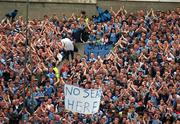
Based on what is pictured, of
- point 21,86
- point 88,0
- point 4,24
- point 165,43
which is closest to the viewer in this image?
point 21,86

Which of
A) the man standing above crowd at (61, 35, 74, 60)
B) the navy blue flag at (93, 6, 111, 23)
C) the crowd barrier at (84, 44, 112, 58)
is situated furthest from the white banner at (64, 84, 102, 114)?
the navy blue flag at (93, 6, 111, 23)

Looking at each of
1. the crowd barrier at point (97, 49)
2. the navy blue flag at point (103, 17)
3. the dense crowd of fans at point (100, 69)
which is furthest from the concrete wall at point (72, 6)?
the crowd barrier at point (97, 49)

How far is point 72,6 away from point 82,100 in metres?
14.0

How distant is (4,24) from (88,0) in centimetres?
512

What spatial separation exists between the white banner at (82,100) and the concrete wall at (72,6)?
44.1ft

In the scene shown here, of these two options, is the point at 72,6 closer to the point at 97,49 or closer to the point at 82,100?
the point at 97,49

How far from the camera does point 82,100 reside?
23906 mm

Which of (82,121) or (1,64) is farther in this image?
(1,64)

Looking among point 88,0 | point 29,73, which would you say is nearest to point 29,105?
point 29,73

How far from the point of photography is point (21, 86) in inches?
1120

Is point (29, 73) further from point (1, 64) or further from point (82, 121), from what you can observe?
point (82, 121)

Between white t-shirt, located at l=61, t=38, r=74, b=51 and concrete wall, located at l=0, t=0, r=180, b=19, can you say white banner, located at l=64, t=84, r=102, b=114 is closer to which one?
white t-shirt, located at l=61, t=38, r=74, b=51

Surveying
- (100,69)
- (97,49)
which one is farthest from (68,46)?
(100,69)

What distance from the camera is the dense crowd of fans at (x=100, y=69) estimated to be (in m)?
26.6
